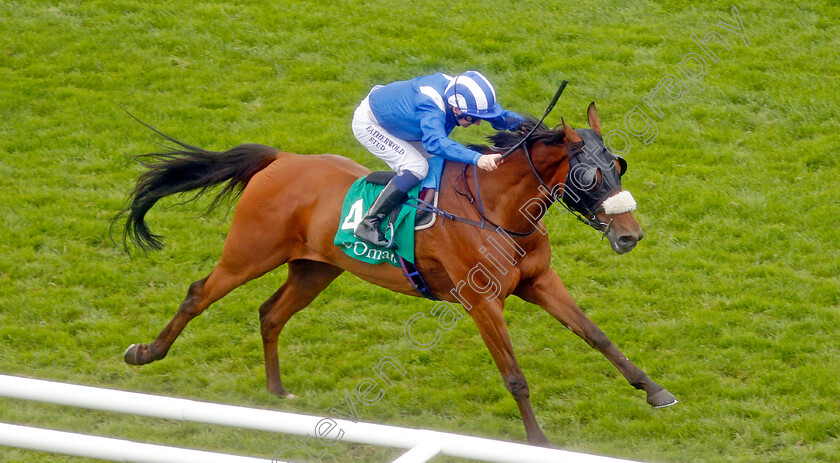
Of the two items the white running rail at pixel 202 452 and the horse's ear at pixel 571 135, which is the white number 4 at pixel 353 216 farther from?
the white running rail at pixel 202 452

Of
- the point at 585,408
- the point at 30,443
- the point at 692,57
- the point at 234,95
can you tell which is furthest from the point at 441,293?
the point at 692,57

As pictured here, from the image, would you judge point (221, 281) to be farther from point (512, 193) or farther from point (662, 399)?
point (662, 399)

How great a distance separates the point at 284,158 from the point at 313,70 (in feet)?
15.3

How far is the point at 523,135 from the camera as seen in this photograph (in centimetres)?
522

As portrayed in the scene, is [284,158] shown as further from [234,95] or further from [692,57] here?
[692,57]

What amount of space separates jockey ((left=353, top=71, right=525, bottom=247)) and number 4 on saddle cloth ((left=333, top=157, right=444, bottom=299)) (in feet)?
0.18

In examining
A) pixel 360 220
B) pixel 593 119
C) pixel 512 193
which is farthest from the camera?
pixel 360 220

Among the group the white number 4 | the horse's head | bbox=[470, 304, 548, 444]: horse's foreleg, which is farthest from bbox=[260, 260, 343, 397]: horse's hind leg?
the horse's head

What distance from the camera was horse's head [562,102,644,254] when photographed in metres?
4.79

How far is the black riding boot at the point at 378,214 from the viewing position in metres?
5.31

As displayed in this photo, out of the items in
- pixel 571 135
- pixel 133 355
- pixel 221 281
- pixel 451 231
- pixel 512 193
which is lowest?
pixel 133 355

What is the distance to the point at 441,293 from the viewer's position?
552 centimetres

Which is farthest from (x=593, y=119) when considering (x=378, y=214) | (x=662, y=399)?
(x=662, y=399)

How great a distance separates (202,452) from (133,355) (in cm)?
351
